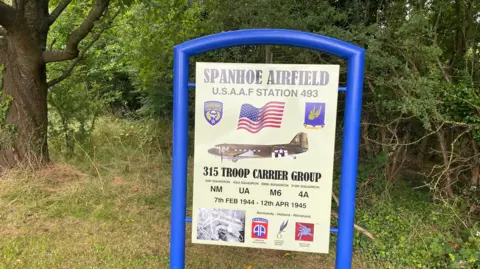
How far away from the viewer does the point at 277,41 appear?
2.58 metres

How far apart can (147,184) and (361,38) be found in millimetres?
3781

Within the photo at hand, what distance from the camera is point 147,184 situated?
5.80 m

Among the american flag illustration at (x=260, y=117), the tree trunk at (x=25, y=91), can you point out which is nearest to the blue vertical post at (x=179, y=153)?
the american flag illustration at (x=260, y=117)

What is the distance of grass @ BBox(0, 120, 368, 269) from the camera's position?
3.71 meters

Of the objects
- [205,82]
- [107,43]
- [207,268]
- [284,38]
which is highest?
[107,43]

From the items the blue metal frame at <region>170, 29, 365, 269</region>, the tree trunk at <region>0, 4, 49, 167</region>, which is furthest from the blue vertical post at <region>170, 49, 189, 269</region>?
the tree trunk at <region>0, 4, 49, 167</region>

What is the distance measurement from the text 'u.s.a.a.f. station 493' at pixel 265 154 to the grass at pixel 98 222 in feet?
3.97

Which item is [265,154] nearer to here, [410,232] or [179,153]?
[179,153]

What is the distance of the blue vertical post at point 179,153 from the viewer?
2686 millimetres

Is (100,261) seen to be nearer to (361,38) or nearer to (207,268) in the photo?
(207,268)

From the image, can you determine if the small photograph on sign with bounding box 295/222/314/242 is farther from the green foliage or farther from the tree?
the tree

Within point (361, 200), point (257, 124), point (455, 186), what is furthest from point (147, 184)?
point (455, 186)

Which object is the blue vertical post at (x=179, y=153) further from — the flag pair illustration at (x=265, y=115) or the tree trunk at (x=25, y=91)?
the tree trunk at (x=25, y=91)

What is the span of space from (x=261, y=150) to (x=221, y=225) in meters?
0.64
